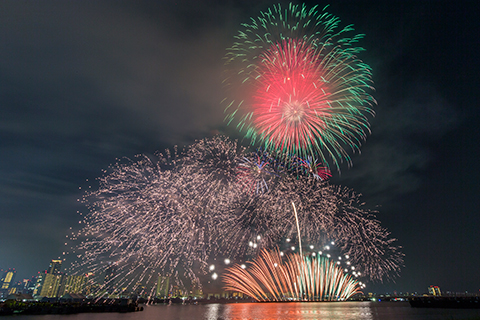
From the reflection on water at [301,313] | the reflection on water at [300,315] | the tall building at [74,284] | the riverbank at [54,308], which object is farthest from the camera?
the tall building at [74,284]

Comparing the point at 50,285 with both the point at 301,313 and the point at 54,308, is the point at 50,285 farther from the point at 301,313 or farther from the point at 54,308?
the point at 301,313

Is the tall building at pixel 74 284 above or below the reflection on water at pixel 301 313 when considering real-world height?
below

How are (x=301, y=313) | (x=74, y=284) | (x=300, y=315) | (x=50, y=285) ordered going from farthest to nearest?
1. (x=50, y=285)
2. (x=74, y=284)
3. (x=301, y=313)
4. (x=300, y=315)

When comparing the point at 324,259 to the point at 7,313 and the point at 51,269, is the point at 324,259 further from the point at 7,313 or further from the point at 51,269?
the point at 51,269

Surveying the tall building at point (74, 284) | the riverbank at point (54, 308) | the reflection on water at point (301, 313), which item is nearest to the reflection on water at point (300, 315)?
the reflection on water at point (301, 313)

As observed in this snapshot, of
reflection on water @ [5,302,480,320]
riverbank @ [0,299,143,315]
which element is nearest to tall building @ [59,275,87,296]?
riverbank @ [0,299,143,315]

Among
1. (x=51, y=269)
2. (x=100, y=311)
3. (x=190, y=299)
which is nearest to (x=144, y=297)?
(x=190, y=299)

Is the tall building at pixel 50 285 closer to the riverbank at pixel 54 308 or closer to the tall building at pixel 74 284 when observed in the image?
the tall building at pixel 74 284

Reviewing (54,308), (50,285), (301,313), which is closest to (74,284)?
(50,285)

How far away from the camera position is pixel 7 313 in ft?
147

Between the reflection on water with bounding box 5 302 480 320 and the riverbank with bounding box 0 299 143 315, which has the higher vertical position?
the reflection on water with bounding box 5 302 480 320

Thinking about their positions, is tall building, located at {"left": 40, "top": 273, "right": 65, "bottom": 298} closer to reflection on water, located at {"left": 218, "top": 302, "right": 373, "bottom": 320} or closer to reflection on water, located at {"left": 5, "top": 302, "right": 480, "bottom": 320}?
reflection on water, located at {"left": 5, "top": 302, "right": 480, "bottom": 320}

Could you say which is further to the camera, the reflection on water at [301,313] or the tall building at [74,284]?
the tall building at [74,284]

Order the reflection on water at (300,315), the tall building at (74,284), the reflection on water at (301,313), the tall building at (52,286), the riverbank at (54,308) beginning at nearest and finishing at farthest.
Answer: the reflection on water at (301,313), the reflection on water at (300,315), the riverbank at (54,308), the tall building at (74,284), the tall building at (52,286)
